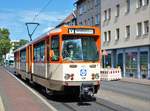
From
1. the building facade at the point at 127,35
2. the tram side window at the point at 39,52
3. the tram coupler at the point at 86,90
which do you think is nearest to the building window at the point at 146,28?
the building facade at the point at 127,35

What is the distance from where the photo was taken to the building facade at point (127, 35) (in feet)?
147

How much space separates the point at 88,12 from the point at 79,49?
165 feet

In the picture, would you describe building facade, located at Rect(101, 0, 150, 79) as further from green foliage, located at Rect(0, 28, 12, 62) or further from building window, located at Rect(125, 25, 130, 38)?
green foliage, located at Rect(0, 28, 12, 62)

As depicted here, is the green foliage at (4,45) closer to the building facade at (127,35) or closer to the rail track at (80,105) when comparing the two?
the building facade at (127,35)

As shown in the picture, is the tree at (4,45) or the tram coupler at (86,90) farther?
the tree at (4,45)

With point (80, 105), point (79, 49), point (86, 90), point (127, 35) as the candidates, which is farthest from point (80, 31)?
point (127, 35)

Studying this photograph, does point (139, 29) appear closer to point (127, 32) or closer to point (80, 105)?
point (127, 32)

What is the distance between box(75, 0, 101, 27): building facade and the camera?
6181 cm

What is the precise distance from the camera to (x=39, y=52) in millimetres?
22156

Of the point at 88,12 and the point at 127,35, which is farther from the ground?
the point at 88,12

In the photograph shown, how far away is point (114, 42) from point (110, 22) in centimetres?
297

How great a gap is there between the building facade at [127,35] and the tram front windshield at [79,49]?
26112 mm

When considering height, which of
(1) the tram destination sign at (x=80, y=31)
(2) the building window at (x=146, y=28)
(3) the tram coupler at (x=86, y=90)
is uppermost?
(2) the building window at (x=146, y=28)

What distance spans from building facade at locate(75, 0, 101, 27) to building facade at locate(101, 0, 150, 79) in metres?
2.86
